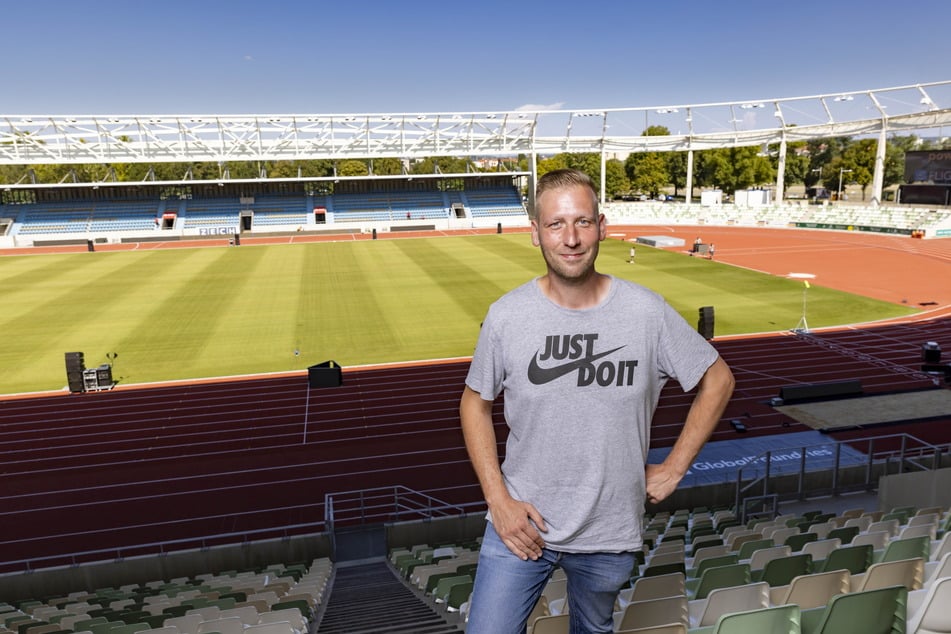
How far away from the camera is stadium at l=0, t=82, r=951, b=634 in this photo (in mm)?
9328

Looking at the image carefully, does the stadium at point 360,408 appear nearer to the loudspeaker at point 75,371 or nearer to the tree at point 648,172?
the loudspeaker at point 75,371

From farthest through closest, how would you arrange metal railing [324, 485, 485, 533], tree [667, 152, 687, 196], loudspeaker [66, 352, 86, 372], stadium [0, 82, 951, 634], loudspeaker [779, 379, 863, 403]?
tree [667, 152, 687, 196]
loudspeaker [66, 352, 86, 372]
loudspeaker [779, 379, 863, 403]
metal railing [324, 485, 485, 533]
stadium [0, 82, 951, 634]

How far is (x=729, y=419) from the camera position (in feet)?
57.8

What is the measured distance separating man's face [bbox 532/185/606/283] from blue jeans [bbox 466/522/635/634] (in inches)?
44.1

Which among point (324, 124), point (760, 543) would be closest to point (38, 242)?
point (324, 124)

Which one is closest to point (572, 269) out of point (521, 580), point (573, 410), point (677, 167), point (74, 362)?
point (573, 410)

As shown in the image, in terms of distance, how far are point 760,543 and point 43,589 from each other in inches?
427

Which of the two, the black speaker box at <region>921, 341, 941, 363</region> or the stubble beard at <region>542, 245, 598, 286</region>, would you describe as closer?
the stubble beard at <region>542, 245, 598, 286</region>

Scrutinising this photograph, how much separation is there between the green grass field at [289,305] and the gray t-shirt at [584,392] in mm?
21126

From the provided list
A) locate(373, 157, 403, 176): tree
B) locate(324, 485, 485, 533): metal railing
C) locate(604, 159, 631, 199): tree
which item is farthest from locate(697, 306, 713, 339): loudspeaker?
locate(373, 157, 403, 176): tree

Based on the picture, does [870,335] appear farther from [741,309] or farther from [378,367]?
[378,367]

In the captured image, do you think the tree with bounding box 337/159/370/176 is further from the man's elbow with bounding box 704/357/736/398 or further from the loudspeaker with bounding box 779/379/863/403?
the man's elbow with bounding box 704/357/736/398

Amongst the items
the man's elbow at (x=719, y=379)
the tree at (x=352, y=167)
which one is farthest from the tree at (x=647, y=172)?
the man's elbow at (x=719, y=379)

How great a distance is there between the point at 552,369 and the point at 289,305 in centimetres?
3167
